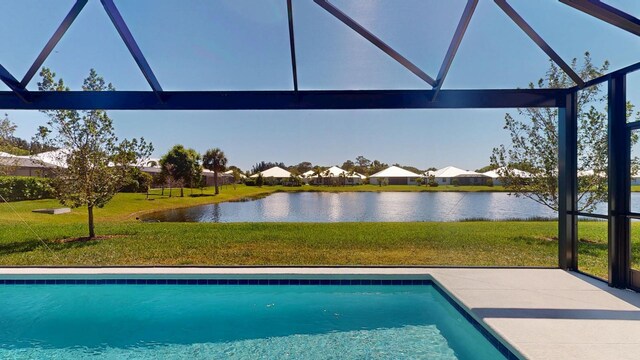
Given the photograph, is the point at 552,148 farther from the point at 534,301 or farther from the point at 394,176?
the point at 394,176

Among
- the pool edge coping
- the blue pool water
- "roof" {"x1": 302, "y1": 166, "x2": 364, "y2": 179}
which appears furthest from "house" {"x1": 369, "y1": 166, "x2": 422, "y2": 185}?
the blue pool water

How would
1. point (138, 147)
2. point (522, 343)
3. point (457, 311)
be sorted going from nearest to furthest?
point (522, 343) → point (457, 311) → point (138, 147)

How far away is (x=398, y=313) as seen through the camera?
4230 millimetres

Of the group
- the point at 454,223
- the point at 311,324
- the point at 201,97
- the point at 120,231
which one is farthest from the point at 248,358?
the point at 454,223

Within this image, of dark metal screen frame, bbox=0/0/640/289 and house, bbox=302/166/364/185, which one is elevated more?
dark metal screen frame, bbox=0/0/640/289

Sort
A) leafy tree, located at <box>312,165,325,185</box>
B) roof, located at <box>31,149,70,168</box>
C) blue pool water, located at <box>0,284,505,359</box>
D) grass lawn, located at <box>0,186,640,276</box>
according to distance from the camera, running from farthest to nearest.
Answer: leafy tree, located at <box>312,165,325,185</box>, roof, located at <box>31,149,70,168</box>, grass lawn, located at <box>0,186,640,276</box>, blue pool water, located at <box>0,284,505,359</box>

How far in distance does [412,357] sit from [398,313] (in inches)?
38.9

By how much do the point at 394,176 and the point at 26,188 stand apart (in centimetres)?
1890

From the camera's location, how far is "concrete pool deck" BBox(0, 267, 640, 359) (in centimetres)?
271

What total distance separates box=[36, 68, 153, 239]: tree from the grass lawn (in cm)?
106

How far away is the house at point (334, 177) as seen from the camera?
25328 millimetres

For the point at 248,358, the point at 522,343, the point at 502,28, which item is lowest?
the point at 248,358

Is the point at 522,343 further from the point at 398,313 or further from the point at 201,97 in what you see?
the point at 201,97

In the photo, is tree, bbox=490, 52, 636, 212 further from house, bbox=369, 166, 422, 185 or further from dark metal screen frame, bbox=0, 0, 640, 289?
house, bbox=369, 166, 422, 185
